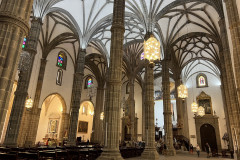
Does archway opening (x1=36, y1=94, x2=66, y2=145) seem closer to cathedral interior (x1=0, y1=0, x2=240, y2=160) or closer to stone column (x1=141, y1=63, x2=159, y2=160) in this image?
cathedral interior (x1=0, y1=0, x2=240, y2=160)

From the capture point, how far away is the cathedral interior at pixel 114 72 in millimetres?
7871

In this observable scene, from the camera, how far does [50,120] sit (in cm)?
2695

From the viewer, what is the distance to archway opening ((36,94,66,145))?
1001 inches

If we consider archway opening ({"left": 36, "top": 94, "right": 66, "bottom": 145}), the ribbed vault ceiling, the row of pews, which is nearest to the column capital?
the row of pews

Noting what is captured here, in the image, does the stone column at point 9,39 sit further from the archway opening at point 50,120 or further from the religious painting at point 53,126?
the religious painting at point 53,126

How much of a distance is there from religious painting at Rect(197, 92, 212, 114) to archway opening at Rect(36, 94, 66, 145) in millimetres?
21407

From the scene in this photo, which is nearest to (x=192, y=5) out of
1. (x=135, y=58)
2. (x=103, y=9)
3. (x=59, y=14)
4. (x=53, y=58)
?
(x=103, y=9)

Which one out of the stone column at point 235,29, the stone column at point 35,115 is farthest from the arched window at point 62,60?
the stone column at point 235,29

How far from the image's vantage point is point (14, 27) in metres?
5.12

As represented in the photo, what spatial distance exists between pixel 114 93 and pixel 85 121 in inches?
906

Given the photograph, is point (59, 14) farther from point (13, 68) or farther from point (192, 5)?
point (13, 68)

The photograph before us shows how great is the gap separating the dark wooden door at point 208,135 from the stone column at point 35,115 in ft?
73.3

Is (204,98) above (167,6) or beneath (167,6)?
beneath

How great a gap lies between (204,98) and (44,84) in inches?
912
